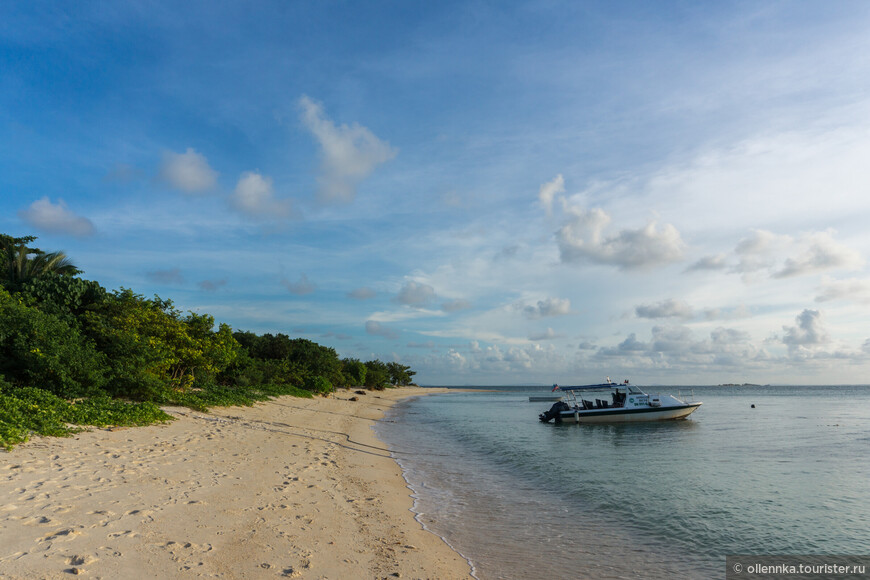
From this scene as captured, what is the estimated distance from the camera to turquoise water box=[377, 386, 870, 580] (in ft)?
29.4

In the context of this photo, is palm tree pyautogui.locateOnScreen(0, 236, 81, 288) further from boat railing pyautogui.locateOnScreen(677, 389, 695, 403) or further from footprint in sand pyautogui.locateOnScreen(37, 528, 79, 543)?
boat railing pyautogui.locateOnScreen(677, 389, 695, 403)

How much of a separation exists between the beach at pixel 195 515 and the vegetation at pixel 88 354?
1634 mm

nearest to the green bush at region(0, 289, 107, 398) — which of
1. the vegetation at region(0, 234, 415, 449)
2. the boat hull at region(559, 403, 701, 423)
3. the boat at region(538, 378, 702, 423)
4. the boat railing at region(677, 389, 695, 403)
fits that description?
the vegetation at region(0, 234, 415, 449)

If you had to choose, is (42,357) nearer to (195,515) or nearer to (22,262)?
(195,515)

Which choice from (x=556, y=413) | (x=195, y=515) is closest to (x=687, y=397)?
(x=556, y=413)

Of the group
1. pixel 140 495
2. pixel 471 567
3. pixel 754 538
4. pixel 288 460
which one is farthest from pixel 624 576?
pixel 288 460

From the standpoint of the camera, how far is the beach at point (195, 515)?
19.5ft

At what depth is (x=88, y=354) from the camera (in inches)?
677

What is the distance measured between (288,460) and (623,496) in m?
10.3

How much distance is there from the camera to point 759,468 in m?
18.4

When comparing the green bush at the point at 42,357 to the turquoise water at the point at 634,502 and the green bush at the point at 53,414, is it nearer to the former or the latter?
the green bush at the point at 53,414

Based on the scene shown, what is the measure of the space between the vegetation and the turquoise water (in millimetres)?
10142

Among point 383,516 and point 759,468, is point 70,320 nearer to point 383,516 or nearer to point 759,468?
point 383,516

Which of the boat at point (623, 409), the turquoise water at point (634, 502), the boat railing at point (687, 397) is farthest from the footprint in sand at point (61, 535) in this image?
the boat railing at point (687, 397)
